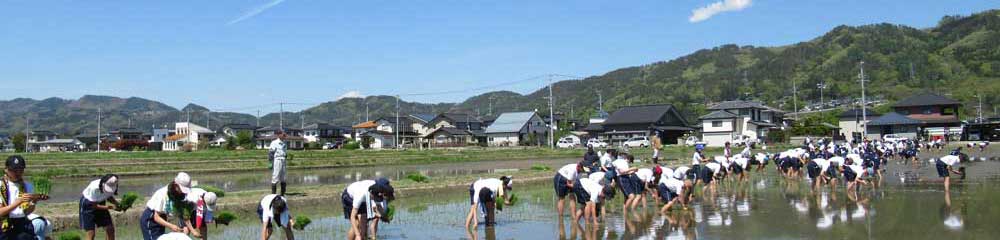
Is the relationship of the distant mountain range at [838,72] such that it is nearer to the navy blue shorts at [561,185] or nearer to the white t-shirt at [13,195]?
the navy blue shorts at [561,185]

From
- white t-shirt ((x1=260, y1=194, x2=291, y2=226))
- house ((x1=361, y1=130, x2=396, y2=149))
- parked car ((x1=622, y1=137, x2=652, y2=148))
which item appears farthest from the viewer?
house ((x1=361, y1=130, x2=396, y2=149))

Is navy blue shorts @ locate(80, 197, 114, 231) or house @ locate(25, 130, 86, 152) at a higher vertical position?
house @ locate(25, 130, 86, 152)

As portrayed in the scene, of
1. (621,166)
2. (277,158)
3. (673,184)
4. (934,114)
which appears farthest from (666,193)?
(934,114)

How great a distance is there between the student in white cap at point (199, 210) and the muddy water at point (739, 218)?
3.16m

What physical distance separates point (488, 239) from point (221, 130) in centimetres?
9482

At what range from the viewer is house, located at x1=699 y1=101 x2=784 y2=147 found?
66.8 metres

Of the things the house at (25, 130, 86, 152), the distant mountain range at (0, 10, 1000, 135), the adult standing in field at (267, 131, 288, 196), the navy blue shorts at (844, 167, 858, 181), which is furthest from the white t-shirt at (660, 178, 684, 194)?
the house at (25, 130, 86, 152)

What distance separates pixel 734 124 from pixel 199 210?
63.7 metres

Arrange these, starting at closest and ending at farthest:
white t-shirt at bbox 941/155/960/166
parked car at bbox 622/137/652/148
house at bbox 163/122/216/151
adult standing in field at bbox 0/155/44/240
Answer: adult standing in field at bbox 0/155/44/240
white t-shirt at bbox 941/155/960/166
parked car at bbox 622/137/652/148
house at bbox 163/122/216/151

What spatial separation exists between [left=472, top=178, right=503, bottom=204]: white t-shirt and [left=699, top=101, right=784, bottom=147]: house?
2257 inches

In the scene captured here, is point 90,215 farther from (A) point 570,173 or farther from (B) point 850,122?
(B) point 850,122

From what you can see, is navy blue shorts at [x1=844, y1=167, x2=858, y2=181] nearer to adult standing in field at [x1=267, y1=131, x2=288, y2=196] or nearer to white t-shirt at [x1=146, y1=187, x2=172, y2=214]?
adult standing in field at [x1=267, y1=131, x2=288, y2=196]

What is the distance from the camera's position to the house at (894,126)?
6050cm

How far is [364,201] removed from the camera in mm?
9945
